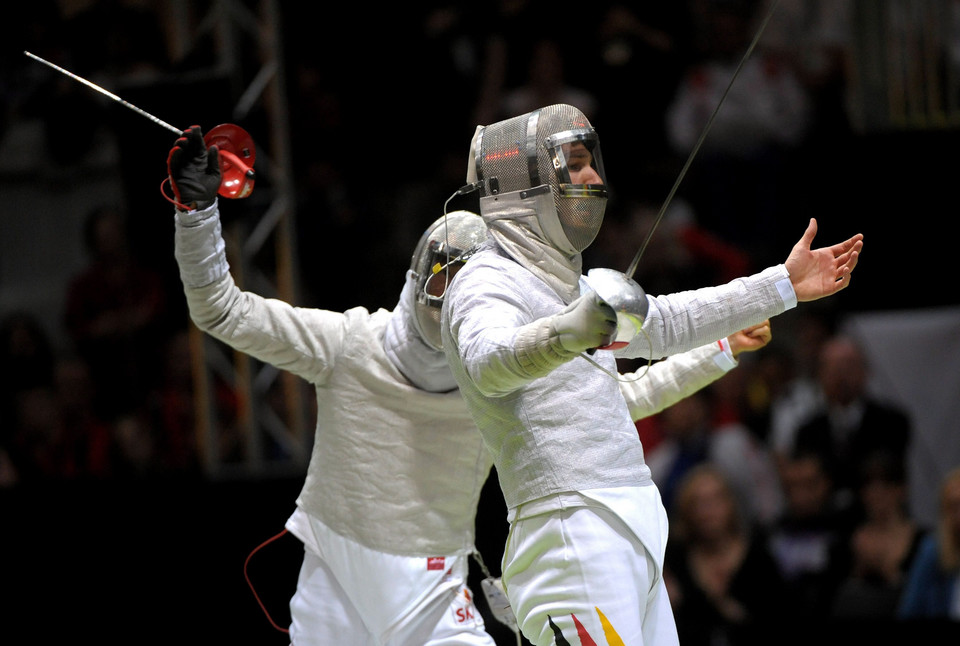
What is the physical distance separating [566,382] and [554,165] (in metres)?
0.37

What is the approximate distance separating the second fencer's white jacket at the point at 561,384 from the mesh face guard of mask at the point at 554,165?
0.40ft

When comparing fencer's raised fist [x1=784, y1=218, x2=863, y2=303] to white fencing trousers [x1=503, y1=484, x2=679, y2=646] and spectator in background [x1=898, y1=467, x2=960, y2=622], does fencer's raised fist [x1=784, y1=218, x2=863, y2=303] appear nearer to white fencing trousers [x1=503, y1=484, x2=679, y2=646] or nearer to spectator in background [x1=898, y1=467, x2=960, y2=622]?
white fencing trousers [x1=503, y1=484, x2=679, y2=646]

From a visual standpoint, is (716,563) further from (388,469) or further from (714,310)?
(714,310)

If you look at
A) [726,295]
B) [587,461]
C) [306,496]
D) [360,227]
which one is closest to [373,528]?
[306,496]

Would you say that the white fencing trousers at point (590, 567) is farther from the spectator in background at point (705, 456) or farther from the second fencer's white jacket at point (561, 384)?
the spectator in background at point (705, 456)

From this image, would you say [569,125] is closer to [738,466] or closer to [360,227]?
[738,466]

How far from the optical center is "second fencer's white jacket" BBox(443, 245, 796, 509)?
6.35 feet

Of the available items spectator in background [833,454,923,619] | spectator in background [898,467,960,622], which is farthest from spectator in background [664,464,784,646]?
spectator in background [898,467,960,622]

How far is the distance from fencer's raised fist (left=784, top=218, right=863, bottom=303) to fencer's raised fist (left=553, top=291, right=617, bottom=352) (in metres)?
0.47

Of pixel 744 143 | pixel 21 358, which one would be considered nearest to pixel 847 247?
pixel 744 143

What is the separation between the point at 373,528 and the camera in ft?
8.16

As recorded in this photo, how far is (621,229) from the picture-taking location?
502 cm

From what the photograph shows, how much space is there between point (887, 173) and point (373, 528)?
10.8ft

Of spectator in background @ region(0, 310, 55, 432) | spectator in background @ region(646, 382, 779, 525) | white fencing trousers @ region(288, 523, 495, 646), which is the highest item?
spectator in background @ region(0, 310, 55, 432)
